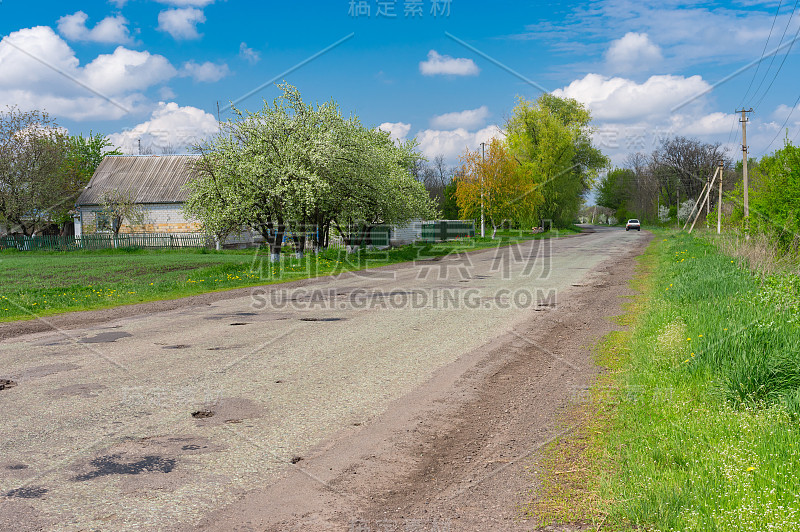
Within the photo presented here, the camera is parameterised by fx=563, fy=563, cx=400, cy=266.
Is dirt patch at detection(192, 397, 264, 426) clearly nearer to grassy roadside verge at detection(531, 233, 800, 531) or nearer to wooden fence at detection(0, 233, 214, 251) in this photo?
grassy roadside verge at detection(531, 233, 800, 531)

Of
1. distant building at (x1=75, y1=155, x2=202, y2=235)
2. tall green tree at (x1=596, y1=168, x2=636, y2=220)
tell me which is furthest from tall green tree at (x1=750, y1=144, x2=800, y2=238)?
tall green tree at (x1=596, y1=168, x2=636, y2=220)

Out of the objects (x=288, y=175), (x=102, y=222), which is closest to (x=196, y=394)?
(x=288, y=175)

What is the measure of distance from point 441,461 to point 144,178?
56154mm

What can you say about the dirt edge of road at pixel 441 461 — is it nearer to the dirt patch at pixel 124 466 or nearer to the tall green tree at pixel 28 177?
the dirt patch at pixel 124 466

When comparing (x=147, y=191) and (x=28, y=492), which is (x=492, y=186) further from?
(x=28, y=492)

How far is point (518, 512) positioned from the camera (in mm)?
3764

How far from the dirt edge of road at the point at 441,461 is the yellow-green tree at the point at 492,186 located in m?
43.2

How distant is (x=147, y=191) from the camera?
52219mm

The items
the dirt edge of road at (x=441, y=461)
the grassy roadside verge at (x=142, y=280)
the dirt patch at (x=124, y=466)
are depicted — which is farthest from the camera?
the grassy roadside verge at (x=142, y=280)

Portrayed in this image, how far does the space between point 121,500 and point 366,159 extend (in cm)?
2298

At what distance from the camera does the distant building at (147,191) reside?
50.6m

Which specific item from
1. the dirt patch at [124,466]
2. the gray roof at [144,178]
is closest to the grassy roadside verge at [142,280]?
the dirt patch at [124,466]

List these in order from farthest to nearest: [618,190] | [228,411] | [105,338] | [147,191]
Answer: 1. [618,190]
2. [147,191]
3. [105,338]
4. [228,411]

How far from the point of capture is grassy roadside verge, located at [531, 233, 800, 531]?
345 centimetres
